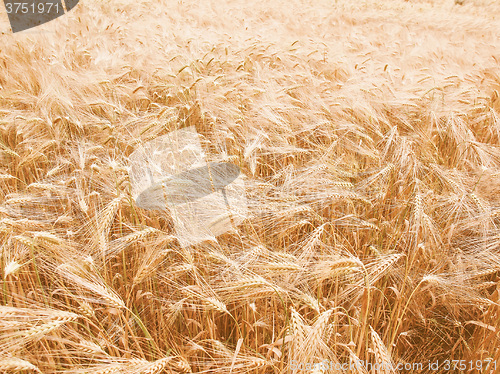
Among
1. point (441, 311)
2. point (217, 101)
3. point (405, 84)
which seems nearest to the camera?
point (441, 311)

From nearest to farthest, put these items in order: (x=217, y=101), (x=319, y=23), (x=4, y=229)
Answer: (x=4, y=229)
(x=217, y=101)
(x=319, y=23)

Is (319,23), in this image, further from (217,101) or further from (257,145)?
(257,145)

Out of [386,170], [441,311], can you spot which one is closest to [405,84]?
[386,170]

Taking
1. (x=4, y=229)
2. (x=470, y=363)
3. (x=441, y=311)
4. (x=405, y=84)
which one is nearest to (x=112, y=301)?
(x=4, y=229)

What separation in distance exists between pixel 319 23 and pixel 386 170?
7352mm

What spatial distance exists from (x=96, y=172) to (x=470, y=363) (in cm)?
168

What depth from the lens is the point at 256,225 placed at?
4.42 feet

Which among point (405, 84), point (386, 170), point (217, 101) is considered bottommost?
point (386, 170)

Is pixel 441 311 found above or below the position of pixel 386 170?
below

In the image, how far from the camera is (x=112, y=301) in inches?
35.5

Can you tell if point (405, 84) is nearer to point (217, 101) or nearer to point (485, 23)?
point (217, 101)

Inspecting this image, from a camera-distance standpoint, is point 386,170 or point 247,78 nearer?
point 386,170

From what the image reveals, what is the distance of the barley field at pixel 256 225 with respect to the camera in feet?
3.27

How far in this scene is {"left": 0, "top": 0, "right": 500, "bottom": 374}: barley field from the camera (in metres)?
1.00
